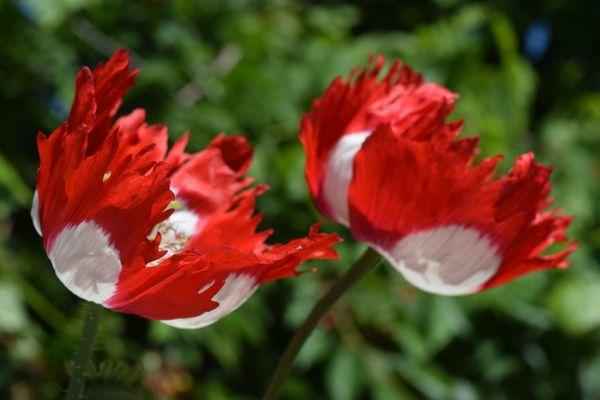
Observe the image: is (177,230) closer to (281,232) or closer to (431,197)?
(431,197)

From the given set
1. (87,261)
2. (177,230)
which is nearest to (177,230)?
(177,230)

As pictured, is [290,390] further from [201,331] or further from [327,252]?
[327,252]

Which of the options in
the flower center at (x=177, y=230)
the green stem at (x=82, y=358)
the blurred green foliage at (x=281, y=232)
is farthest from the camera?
the blurred green foliage at (x=281, y=232)

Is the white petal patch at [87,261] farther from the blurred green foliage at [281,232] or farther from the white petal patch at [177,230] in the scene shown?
the blurred green foliage at [281,232]

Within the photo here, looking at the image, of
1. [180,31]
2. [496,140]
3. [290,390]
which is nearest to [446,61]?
[496,140]

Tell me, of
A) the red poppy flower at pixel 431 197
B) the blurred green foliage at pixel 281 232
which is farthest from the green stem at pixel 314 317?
the blurred green foliage at pixel 281 232

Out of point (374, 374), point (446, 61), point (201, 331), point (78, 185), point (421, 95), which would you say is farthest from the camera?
point (446, 61)

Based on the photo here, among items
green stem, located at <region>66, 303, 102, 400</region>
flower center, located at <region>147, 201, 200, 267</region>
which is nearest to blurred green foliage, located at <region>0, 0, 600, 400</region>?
flower center, located at <region>147, 201, 200, 267</region>
